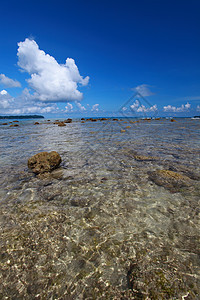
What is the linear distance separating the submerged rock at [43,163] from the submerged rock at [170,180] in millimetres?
4998

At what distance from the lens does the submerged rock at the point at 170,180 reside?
5682mm

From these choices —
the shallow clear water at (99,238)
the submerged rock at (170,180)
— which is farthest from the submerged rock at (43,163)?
the submerged rock at (170,180)

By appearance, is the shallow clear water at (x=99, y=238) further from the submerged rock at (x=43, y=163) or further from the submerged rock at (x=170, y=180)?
the submerged rock at (x=43, y=163)

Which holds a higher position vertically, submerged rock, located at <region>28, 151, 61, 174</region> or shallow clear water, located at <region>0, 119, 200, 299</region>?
submerged rock, located at <region>28, 151, 61, 174</region>

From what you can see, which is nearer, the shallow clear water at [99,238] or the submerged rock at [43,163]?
the shallow clear water at [99,238]

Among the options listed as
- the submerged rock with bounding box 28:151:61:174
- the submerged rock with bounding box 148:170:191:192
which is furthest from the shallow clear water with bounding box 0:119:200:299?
the submerged rock with bounding box 28:151:61:174

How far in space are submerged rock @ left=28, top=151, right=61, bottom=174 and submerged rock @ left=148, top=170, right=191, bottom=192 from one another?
5.00m

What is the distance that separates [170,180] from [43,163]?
20.1 feet

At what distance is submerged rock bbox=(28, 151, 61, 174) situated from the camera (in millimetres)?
7452

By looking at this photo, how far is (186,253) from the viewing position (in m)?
3.02

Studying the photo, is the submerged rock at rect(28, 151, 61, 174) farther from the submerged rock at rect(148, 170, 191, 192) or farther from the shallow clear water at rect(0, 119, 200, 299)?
the submerged rock at rect(148, 170, 191, 192)

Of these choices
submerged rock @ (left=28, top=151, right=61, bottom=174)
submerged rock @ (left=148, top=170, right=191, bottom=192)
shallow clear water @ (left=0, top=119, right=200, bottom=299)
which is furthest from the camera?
submerged rock @ (left=28, top=151, right=61, bottom=174)

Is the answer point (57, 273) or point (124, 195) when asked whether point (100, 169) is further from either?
point (57, 273)

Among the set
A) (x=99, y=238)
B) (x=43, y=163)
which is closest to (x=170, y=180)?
(x=99, y=238)
